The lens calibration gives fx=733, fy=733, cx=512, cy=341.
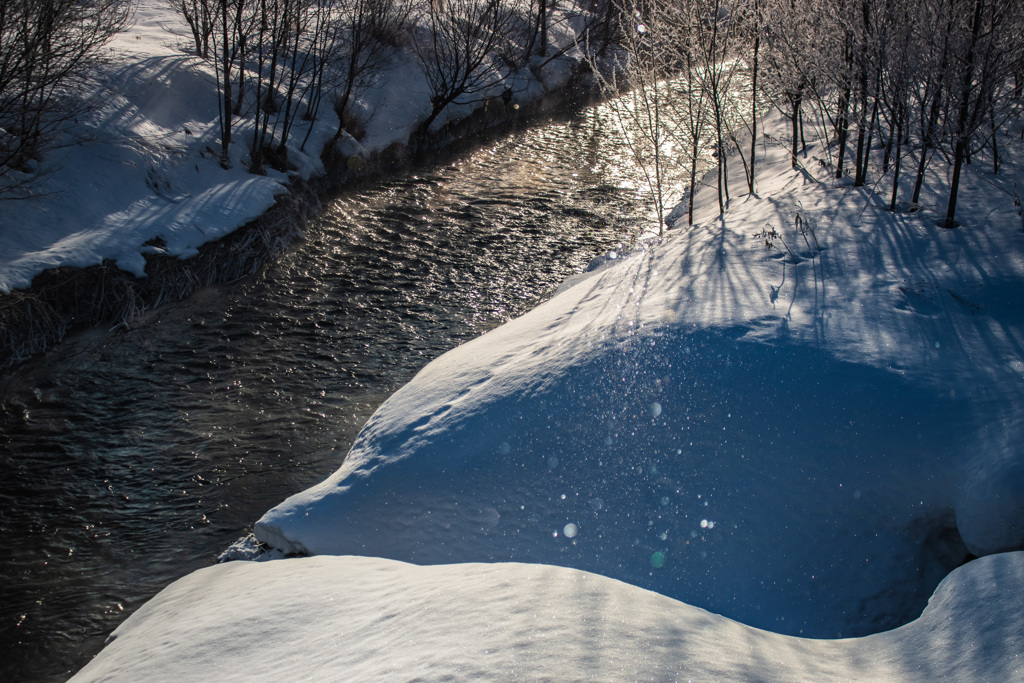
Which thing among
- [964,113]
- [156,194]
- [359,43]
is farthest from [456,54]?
[964,113]

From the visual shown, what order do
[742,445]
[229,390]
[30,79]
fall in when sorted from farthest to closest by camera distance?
1. [30,79]
2. [229,390]
3. [742,445]

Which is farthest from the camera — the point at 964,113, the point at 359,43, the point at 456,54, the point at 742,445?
the point at 456,54

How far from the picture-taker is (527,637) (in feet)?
9.37

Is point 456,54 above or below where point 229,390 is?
above

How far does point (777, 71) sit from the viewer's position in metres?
8.80

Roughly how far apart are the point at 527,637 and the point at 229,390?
494cm

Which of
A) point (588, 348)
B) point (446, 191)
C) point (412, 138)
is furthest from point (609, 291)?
point (412, 138)

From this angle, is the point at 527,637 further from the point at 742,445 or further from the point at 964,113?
the point at 964,113

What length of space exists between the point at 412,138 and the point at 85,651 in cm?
1195

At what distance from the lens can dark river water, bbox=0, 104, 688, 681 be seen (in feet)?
16.0

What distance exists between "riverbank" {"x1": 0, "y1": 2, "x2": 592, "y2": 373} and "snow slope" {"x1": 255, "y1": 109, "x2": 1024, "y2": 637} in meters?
4.29

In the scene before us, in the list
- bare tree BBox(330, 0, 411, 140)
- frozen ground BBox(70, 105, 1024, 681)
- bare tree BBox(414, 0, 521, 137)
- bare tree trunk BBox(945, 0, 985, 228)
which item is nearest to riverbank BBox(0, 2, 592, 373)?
bare tree BBox(330, 0, 411, 140)

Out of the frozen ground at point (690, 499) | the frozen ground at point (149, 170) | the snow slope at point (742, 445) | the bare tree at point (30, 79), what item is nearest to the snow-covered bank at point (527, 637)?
the frozen ground at point (690, 499)

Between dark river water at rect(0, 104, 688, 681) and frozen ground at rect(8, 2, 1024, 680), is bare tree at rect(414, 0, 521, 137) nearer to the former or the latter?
dark river water at rect(0, 104, 688, 681)
